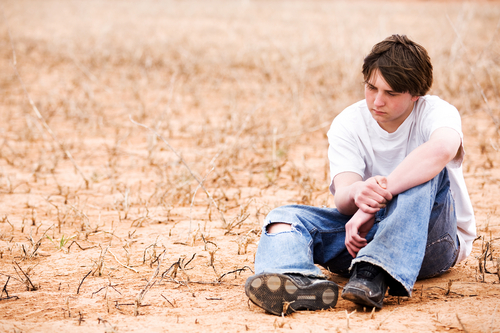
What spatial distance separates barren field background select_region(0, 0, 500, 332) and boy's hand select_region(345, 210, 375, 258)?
24cm

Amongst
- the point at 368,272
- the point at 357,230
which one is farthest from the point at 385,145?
the point at 368,272

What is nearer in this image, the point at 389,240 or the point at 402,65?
the point at 389,240

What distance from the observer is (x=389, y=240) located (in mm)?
2043

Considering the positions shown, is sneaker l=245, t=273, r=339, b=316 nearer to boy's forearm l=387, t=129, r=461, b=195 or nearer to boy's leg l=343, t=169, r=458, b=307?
boy's leg l=343, t=169, r=458, b=307

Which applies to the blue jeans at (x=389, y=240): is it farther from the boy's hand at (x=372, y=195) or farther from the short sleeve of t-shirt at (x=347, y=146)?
Result: the short sleeve of t-shirt at (x=347, y=146)

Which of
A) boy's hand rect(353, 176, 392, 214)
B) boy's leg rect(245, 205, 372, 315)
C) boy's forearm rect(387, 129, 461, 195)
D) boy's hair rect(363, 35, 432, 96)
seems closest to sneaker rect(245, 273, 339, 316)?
boy's leg rect(245, 205, 372, 315)

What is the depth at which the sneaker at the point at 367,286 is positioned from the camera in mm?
1985

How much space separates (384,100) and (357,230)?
593 mm

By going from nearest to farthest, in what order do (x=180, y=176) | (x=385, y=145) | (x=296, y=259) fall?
(x=296, y=259) < (x=385, y=145) < (x=180, y=176)

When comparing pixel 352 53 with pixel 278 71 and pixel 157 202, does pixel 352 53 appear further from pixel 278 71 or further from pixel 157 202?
pixel 157 202

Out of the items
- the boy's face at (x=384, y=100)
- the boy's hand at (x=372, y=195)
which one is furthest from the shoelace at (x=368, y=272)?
the boy's face at (x=384, y=100)

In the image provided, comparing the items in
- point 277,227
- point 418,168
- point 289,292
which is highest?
point 418,168

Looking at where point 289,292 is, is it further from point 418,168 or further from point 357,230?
point 418,168

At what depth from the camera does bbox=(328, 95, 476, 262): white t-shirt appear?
2379 mm
